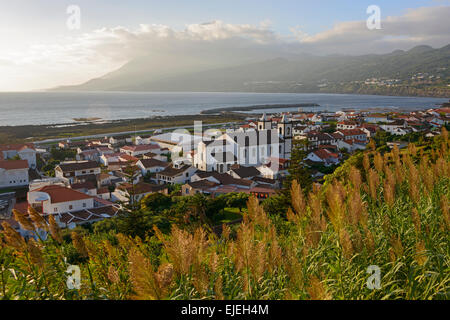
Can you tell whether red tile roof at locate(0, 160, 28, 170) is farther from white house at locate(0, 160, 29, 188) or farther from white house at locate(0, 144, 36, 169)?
white house at locate(0, 144, 36, 169)

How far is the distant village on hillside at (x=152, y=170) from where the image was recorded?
20.0 metres

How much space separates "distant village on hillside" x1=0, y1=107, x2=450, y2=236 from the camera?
20.0 m

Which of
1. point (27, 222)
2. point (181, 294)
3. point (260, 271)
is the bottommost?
point (181, 294)

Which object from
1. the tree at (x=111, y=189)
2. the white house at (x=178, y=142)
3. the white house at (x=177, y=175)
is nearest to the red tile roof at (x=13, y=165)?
the tree at (x=111, y=189)

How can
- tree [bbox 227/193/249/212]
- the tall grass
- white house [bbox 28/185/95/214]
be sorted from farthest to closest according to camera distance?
white house [bbox 28/185/95/214], tree [bbox 227/193/249/212], the tall grass

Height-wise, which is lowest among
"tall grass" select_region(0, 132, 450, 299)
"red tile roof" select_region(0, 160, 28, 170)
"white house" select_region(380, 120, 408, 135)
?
"red tile roof" select_region(0, 160, 28, 170)

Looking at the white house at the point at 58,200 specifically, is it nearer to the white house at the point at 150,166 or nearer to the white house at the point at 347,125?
the white house at the point at 150,166

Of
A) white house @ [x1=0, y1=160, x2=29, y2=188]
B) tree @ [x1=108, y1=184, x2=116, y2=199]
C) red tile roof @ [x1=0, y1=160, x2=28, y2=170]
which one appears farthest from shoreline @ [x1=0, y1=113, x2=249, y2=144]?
tree @ [x1=108, y1=184, x2=116, y2=199]

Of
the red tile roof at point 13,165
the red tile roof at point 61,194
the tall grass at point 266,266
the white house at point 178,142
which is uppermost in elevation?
the tall grass at point 266,266

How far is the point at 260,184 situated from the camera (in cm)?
2466

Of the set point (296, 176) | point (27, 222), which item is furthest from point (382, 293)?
point (296, 176)

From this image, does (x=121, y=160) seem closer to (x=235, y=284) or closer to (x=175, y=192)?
(x=175, y=192)

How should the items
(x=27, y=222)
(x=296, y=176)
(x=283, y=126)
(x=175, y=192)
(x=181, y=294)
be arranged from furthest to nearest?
(x=283, y=126) → (x=175, y=192) → (x=296, y=176) → (x=27, y=222) → (x=181, y=294)
